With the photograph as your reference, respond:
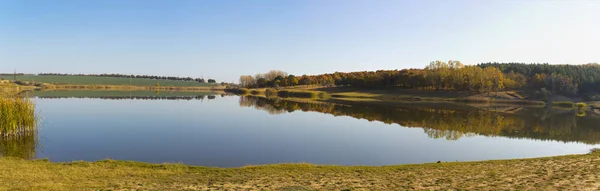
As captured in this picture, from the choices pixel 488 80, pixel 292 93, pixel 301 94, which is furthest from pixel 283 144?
pixel 292 93

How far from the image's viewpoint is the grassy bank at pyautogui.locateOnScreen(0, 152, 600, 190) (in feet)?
43.1

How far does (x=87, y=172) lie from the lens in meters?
16.2

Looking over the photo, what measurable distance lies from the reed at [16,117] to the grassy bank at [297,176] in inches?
345

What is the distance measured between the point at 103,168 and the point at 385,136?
81.0 feet

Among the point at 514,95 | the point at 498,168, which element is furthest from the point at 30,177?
the point at 514,95

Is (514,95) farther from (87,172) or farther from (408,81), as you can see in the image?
(87,172)

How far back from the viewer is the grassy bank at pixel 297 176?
1312cm

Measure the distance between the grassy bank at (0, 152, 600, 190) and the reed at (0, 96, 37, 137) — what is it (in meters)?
8.75

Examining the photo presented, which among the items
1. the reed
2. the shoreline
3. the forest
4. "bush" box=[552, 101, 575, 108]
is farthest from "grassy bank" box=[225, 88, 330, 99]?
the reed

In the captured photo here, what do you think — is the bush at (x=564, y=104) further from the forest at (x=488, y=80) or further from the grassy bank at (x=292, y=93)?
the grassy bank at (x=292, y=93)

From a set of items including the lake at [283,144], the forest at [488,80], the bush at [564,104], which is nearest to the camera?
the lake at [283,144]

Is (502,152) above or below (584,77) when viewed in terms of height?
below

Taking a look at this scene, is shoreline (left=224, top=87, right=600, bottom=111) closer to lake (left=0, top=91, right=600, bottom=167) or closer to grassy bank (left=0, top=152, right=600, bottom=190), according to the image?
lake (left=0, top=91, right=600, bottom=167)

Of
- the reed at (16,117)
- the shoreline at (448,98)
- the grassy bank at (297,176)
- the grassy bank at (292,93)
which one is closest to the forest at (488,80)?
the shoreline at (448,98)
